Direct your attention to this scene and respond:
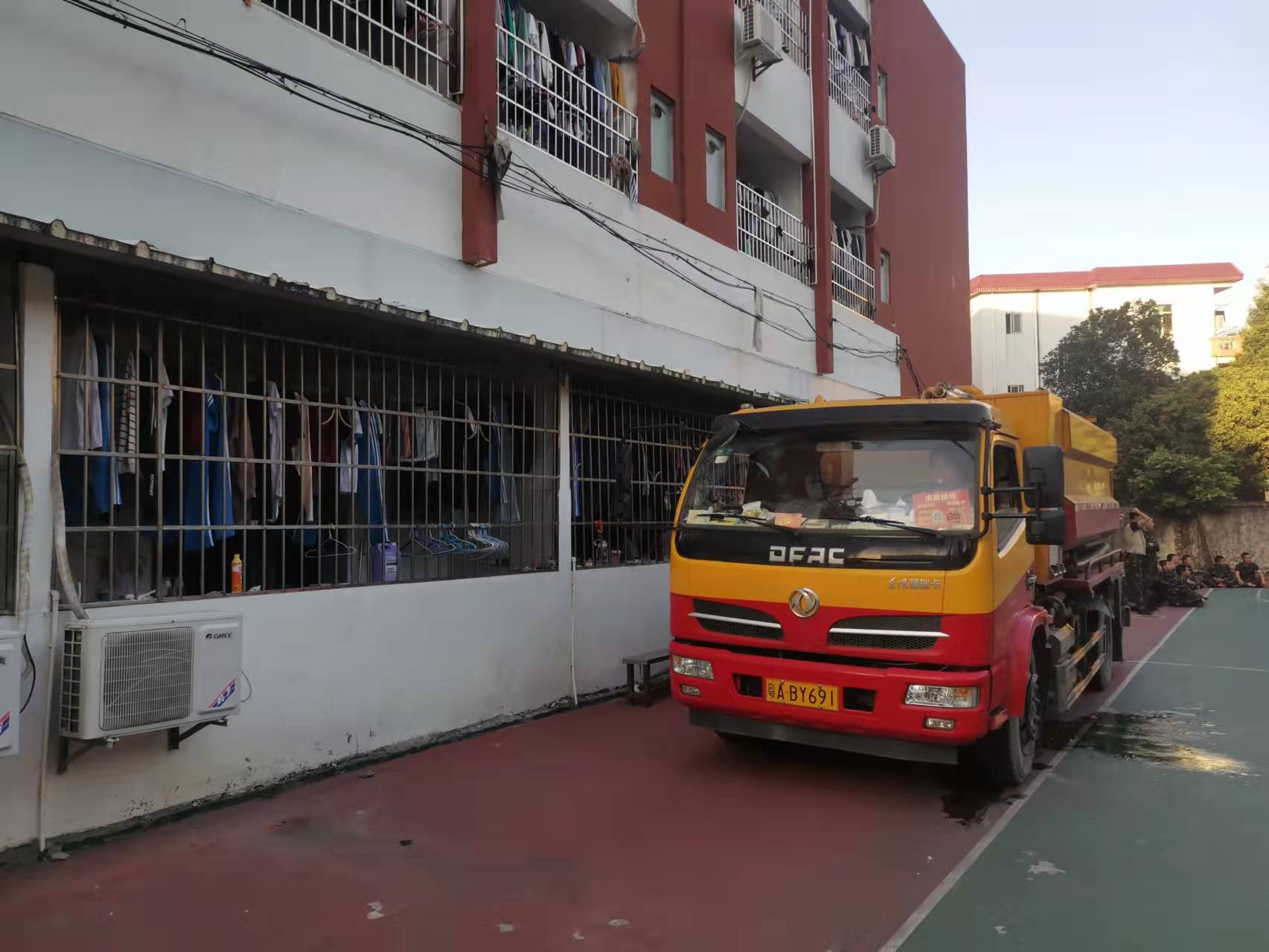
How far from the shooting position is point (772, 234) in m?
12.5

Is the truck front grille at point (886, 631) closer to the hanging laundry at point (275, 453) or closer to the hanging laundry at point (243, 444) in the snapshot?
the hanging laundry at point (275, 453)

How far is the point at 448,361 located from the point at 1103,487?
6.80 m

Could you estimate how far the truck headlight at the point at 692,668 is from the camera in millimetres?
5469

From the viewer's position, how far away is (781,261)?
41.9ft

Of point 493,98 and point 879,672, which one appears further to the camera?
point 493,98

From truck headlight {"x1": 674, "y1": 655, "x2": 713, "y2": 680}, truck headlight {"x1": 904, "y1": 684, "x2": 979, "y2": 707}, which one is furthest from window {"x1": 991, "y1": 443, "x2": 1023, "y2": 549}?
truck headlight {"x1": 674, "y1": 655, "x2": 713, "y2": 680}

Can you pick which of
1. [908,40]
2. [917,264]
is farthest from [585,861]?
[908,40]

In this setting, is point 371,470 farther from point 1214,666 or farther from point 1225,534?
point 1225,534

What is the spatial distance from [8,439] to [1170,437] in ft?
88.2

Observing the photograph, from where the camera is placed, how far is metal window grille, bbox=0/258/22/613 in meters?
4.34

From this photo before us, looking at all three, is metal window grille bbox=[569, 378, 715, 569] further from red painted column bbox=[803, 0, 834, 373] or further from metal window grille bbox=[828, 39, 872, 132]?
metal window grille bbox=[828, 39, 872, 132]

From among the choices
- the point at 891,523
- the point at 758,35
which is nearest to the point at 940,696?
the point at 891,523

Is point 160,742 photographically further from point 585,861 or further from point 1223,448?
point 1223,448

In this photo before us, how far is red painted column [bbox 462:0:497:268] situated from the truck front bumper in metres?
3.48
